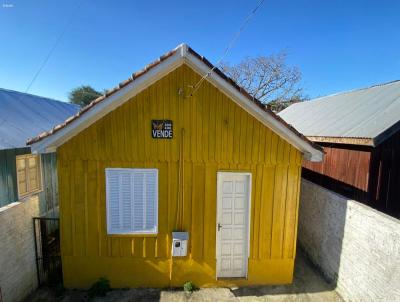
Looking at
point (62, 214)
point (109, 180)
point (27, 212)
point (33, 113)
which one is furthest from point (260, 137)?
point (33, 113)

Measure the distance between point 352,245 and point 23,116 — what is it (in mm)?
11014

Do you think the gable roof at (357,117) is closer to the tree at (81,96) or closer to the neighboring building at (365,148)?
the neighboring building at (365,148)

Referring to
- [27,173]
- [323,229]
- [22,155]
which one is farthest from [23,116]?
[323,229]

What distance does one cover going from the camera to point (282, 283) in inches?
224

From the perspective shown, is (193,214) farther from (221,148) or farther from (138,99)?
(138,99)

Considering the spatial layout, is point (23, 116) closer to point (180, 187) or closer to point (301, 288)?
point (180, 187)

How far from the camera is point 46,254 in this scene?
5.62m

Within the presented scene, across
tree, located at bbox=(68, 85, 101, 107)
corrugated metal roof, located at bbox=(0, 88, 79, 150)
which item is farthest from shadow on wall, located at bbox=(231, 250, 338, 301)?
tree, located at bbox=(68, 85, 101, 107)

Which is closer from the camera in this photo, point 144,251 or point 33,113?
point 144,251

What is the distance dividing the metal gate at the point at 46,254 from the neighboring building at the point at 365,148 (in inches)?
309

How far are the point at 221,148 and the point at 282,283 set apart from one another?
3649 mm

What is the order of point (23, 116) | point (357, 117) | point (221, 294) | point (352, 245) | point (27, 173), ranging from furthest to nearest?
point (23, 116) < point (357, 117) < point (27, 173) < point (221, 294) < point (352, 245)

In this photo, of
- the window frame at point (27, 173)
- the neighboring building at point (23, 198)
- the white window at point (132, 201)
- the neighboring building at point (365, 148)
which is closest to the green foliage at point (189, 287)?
the white window at point (132, 201)

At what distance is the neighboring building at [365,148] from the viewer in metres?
6.15
